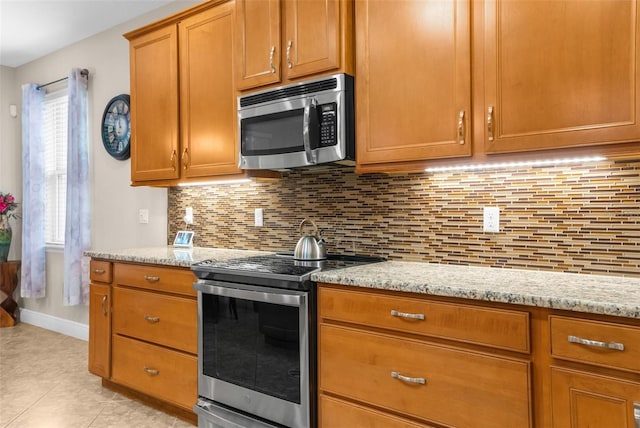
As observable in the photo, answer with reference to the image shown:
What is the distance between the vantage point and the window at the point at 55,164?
475cm

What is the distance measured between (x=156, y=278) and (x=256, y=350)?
86 centimetres

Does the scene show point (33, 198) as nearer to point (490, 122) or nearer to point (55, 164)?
point (55, 164)

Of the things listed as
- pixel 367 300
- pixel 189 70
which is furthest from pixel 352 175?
pixel 189 70

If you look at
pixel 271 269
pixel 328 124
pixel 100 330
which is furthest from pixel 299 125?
pixel 100 330

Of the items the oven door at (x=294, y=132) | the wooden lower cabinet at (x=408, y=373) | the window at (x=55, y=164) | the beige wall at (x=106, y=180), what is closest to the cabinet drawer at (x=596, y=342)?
the wooden lower cabinet at (x=408, y=373)

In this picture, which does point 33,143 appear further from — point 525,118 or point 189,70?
point 525,118

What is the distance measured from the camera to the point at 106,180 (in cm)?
414

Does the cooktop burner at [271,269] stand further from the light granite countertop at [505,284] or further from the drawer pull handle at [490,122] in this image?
the drawer pull handle at [490,122]

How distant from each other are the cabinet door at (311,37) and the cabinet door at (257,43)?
74 mm

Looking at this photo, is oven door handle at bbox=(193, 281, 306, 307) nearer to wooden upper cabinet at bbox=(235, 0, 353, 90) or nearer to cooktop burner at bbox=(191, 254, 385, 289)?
cooktop burner at bbox=(191, 254, 385, 289)

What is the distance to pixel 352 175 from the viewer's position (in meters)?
2.57

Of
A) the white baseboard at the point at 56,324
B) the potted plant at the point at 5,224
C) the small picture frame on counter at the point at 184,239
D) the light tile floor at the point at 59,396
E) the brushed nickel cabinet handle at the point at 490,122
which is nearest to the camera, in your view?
the brushed nickel cabinet handle at the point at 490,122

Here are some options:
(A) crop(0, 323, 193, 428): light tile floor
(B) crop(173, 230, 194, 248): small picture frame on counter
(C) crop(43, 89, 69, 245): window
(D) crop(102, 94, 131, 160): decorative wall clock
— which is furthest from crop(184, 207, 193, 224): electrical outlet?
(C) crop(43, 89, 69, 245): window

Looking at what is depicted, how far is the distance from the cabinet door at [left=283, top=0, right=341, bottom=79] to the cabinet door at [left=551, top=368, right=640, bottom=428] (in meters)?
1.62
